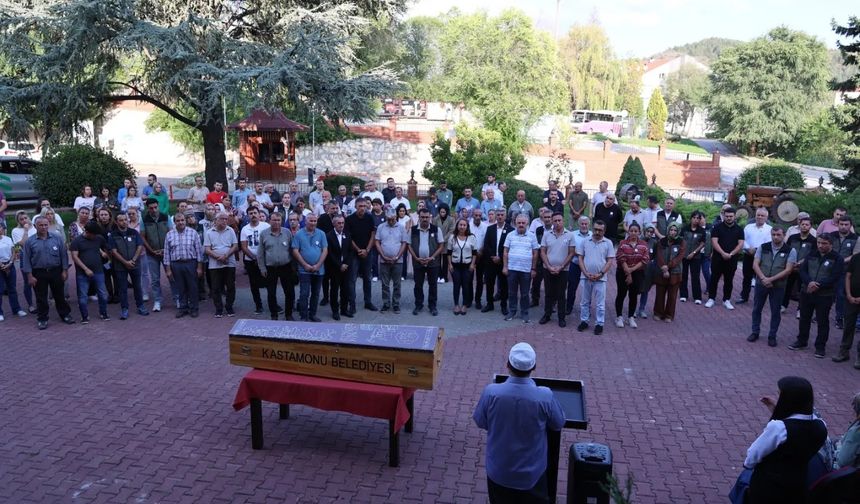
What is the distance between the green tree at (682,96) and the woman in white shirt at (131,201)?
2851 inches

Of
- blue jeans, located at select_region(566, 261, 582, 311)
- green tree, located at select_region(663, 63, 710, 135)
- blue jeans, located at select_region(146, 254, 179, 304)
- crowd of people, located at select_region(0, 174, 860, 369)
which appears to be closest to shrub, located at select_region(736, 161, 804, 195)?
crowd of people, located at select_region(0, 174, 860, 369)

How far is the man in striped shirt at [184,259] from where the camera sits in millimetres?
9914

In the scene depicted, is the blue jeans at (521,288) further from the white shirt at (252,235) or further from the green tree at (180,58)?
the green tree at (180,58)

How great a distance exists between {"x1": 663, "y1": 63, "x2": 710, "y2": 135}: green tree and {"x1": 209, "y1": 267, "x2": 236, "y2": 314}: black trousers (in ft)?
243

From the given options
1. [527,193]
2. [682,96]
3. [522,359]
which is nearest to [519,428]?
[522,359]

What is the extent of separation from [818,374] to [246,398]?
6.94 meters

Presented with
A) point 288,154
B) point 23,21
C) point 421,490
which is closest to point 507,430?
point 421,490

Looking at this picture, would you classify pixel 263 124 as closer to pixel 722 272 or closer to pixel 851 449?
pixel 722 272

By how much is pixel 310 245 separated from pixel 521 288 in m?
3.32

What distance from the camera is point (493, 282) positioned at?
1059cm

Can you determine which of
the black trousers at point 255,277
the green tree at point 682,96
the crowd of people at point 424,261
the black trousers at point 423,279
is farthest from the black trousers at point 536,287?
the green tree at point 682,96

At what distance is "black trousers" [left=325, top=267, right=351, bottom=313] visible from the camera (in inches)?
396

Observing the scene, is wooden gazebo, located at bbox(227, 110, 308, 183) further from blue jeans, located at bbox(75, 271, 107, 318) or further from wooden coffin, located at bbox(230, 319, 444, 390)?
wooden coffin, located at bbox(230, 319, 444, 390)

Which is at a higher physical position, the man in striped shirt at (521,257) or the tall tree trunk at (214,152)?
the tall tree trunk at (214,152)
